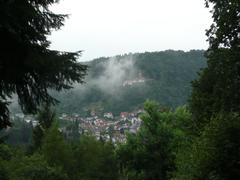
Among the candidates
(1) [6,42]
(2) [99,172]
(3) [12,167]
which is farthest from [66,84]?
(2) [99,172]

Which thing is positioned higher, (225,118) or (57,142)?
(225,118)

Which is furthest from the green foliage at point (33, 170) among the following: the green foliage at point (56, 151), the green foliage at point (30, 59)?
the green foliage at point (30, 59)

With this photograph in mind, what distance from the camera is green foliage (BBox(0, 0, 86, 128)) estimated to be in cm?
892

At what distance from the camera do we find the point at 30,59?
902 cm

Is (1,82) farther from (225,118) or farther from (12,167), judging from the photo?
(12,167)

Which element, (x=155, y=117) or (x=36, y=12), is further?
(x=155, y=117)

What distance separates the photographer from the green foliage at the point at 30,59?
29.3 feet

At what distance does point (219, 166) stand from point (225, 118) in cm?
191

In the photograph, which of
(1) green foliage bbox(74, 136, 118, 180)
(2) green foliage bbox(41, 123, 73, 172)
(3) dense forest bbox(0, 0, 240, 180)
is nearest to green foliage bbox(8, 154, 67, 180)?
(3) dense forest bbox(0, 0, 240, 180)

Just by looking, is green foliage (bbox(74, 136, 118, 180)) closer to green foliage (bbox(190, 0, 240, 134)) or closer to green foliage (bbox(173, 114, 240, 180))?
green foliage (bbox(190, 0, 240, 134))

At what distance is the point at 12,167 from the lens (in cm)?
3575

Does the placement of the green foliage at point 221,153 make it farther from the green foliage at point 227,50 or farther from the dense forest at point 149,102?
the green foliage at point 227,50

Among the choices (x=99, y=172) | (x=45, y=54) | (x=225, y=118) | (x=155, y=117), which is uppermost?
(x=45, y=54)

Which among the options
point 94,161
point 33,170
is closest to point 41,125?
point 94,161
